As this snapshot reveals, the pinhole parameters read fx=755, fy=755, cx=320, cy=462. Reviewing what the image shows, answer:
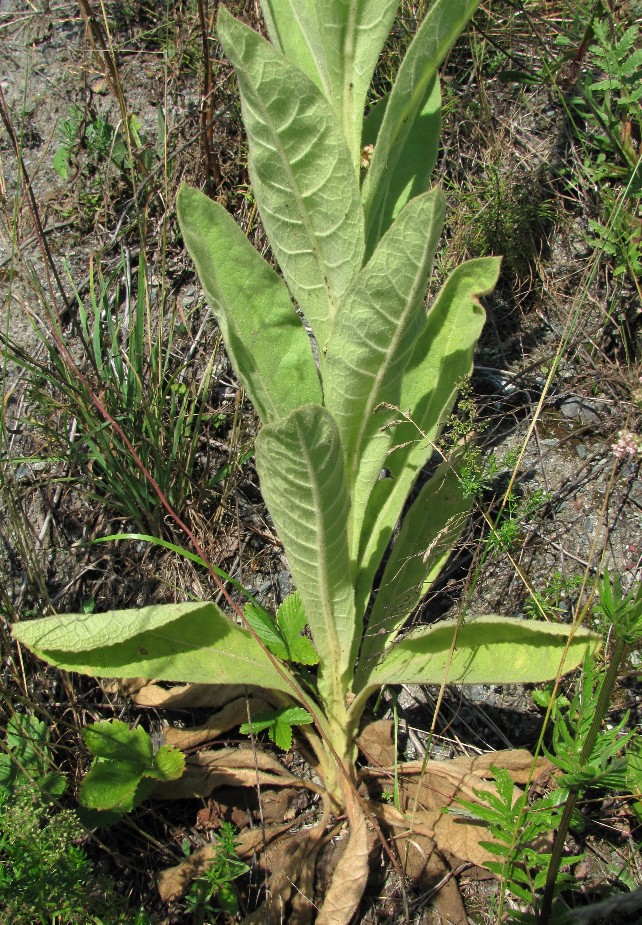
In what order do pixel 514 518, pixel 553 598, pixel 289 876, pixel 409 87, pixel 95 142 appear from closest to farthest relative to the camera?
pixel 409 87, pixel 289 876, pixel 553 598, pixel 514 518, pixel 95 142

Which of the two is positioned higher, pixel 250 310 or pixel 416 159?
pixel 416 159

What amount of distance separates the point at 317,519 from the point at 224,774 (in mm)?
818

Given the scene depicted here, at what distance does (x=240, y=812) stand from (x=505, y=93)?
2.74 m

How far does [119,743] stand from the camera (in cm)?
189

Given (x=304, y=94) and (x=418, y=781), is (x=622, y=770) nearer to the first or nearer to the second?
(x=418, y=781)

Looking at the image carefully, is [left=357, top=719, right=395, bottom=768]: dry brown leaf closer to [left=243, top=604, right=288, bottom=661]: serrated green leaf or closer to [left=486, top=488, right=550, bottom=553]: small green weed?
[left=243, top=604, right=288, bottom=661]: serrated green leaf

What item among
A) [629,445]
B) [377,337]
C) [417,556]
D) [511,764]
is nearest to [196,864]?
[511,764]

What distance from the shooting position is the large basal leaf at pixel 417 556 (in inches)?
77.6

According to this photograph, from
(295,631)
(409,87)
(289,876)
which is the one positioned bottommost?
(289,876)

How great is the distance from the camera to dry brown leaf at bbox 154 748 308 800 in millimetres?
1954

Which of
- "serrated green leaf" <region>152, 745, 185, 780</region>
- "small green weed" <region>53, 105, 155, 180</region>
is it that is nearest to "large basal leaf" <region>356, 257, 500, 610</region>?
"serrated green leaf" <region>152, 745, 185, 780</region>

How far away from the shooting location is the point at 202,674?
5.86ft

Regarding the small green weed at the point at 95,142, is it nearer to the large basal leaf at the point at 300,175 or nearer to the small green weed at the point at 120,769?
the large basal leaf at the point at 300,175

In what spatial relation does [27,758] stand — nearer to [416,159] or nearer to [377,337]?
[377,337]
